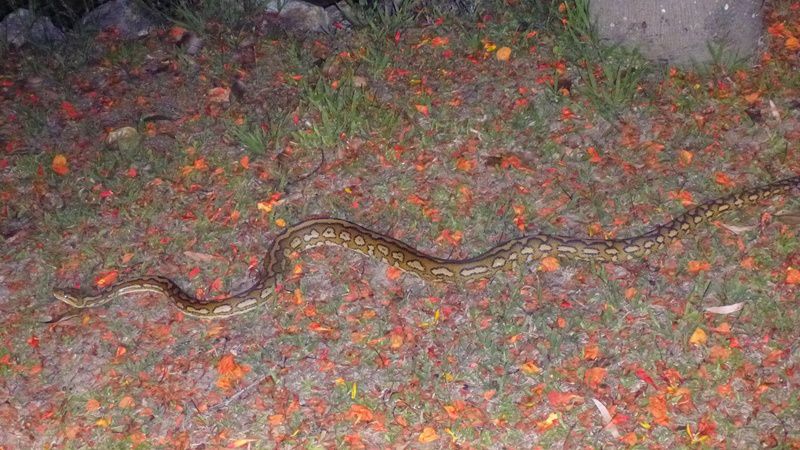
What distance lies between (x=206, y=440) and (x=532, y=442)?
2.19 m

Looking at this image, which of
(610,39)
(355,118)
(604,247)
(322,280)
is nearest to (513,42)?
(610,39)

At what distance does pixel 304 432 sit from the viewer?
5.57 metres

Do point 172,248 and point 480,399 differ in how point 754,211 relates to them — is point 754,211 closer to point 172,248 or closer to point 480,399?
point 480,399

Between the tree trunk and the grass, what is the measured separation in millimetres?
175

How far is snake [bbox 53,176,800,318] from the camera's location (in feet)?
21.0

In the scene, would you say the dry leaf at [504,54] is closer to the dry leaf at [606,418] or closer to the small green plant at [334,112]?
the small green plant at [334,112]

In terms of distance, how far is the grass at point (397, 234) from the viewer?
5609mm

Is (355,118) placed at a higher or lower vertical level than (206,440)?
higher

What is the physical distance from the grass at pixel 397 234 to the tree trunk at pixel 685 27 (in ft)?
0.58

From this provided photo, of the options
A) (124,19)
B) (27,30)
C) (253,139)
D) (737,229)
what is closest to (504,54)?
(253,139)

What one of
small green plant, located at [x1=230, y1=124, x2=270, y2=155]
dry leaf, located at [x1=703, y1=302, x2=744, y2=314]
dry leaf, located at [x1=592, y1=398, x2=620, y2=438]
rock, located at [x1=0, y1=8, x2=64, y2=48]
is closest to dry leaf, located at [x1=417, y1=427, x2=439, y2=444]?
dry leaf, located at [x1=592, y1=398, x2=620, y2=438]

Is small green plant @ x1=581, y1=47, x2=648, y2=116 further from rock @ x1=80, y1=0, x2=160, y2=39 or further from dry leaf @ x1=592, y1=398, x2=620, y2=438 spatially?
rock @ x1=80, y1=0, x2=160, y2=39

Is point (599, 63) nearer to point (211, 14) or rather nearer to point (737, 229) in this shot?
point (737, 229)

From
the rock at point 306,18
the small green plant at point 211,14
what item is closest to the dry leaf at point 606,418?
the rock at point 306,18
